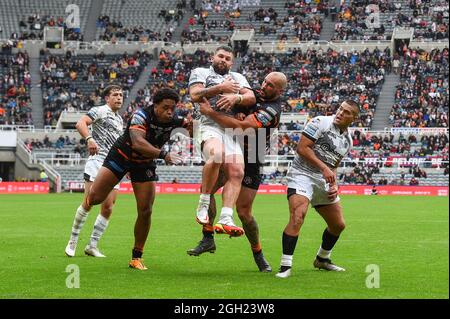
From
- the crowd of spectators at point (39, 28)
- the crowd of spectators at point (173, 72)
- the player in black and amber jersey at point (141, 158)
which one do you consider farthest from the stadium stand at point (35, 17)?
the player in black and amber jersey at point (141, 158)

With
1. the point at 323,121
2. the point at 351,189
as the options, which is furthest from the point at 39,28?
the point at 323,121

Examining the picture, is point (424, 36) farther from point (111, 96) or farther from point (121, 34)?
point (111, 96)

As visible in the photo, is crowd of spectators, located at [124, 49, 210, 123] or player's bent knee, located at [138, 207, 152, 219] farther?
crowd of spectators, located at [124, 49, 210, 123]

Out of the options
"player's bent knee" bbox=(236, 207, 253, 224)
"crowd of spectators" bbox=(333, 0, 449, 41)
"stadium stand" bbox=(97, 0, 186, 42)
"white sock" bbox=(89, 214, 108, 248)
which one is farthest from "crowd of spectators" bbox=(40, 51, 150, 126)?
"player's bent knee" bbox=(236, 207, 253, 224)

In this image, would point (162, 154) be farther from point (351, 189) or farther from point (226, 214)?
point (351, 189)

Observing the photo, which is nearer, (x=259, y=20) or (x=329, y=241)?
(x=329, y=241)

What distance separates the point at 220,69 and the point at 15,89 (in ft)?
187

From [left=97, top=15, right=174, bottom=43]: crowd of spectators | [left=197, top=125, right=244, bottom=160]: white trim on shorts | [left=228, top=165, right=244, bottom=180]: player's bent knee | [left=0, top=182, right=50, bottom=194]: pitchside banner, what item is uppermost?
[left=197, top=125, right=244, bottom=160]: white trim on shorts

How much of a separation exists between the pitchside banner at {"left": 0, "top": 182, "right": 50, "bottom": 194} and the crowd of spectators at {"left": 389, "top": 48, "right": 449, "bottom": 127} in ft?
80.8

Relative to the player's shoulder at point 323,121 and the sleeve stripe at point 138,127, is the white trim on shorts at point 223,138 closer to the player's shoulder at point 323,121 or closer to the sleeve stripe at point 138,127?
the sleeve stripe at point 138,127

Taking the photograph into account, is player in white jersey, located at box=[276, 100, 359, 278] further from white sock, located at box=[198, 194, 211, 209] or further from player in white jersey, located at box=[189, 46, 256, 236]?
white sock, located at box=[198, 194, 211, 209]

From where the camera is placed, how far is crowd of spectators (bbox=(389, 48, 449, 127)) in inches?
2392

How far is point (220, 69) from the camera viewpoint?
12961 mm

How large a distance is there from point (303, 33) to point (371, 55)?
22.8ft
